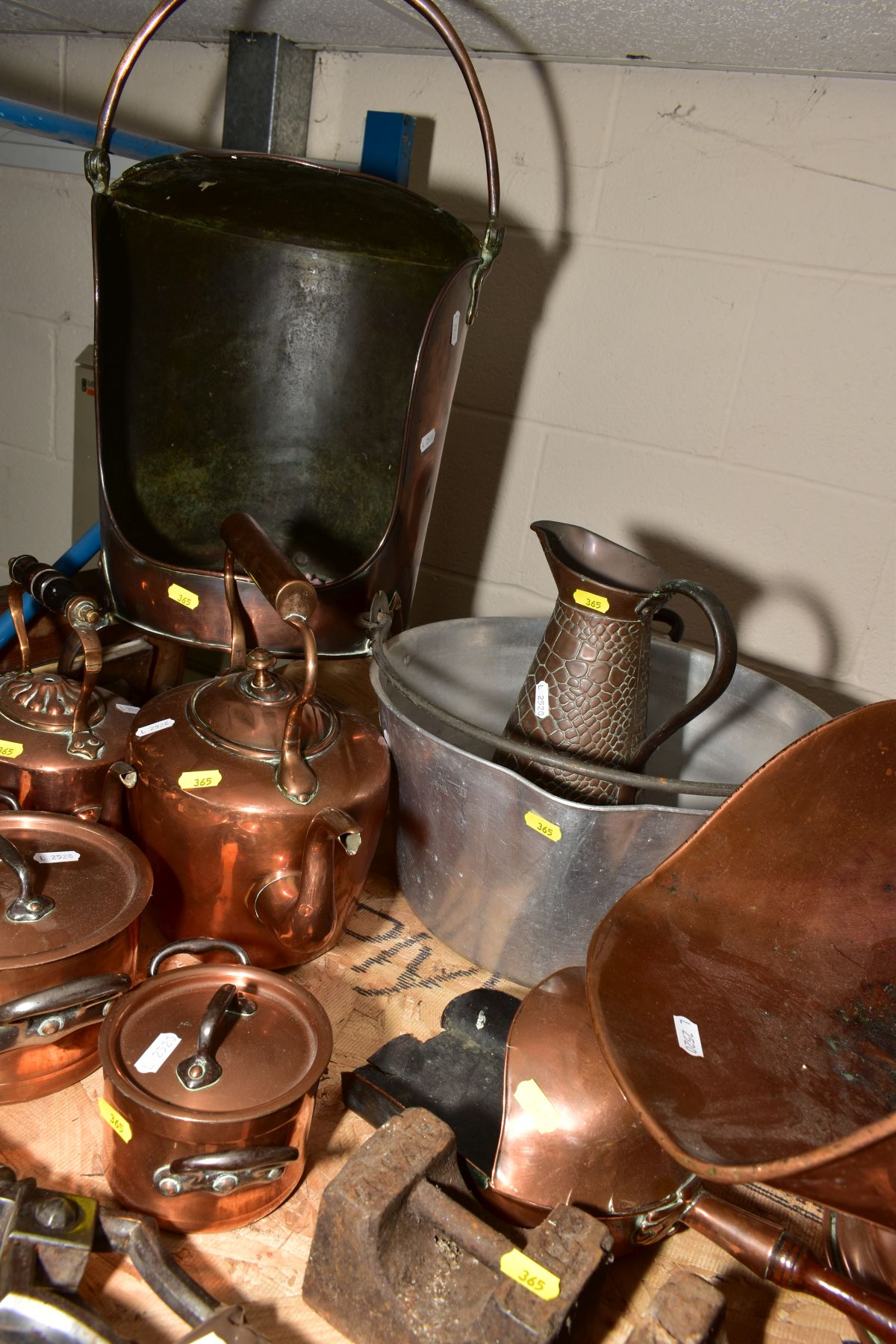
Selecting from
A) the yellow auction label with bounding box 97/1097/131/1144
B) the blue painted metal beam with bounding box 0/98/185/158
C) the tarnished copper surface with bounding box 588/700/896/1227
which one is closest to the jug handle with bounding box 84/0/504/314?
the blue painted metal beam with bounding box 0/98/185/158

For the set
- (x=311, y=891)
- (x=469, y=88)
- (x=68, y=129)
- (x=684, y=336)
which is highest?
(x=469, y=88)

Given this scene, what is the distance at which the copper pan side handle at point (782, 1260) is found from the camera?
2.22ft

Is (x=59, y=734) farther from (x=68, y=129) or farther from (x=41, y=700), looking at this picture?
(x=68, y=129)

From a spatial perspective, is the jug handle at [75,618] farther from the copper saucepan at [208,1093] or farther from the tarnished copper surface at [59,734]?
the copper saucepan at [208,1093]

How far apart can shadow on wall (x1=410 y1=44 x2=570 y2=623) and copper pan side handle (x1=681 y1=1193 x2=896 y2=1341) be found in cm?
102

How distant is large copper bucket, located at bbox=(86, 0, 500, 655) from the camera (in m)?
1.09

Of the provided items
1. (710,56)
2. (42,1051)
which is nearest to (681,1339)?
(42,1051)

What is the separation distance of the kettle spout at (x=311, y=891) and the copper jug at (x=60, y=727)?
210 millimetres

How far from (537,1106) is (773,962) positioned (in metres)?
0.26

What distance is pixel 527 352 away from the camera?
147 cm

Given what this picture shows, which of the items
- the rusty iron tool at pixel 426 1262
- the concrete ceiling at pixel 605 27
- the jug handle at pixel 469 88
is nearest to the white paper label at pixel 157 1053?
the rusty iron tool at pixel 426 1262

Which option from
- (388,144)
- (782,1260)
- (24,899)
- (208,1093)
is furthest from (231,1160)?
(388,144)

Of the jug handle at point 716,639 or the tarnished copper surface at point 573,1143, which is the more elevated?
the jug handle at point 716,639

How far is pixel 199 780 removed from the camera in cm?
90
